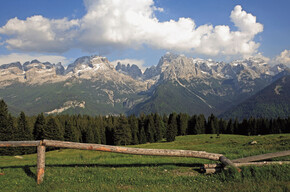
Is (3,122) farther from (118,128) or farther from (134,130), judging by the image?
(134,130)

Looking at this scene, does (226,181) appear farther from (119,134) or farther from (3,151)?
(119,134)

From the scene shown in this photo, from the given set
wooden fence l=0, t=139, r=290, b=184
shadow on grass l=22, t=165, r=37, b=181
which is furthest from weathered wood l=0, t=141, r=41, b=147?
shadow on grass l=22, t=165, r=37, b=181

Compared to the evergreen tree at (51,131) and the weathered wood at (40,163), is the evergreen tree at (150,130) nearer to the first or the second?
the evergreen tree at (51,131)

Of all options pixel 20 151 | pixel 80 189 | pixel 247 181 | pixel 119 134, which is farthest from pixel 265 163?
pixel 119 134

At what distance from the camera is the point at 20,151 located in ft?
235

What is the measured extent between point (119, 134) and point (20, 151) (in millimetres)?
40907

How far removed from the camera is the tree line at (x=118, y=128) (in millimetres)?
75188

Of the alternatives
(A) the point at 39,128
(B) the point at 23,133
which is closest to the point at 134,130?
(A) the point at 39,128

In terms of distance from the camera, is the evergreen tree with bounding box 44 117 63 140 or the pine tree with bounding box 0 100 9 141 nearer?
the pine tree with bounding box 0 100 9 141

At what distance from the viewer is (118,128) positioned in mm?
96750

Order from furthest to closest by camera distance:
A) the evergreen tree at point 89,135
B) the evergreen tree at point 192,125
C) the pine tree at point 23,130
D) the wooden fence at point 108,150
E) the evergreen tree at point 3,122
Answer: the evergreen tree at point 192,125 < the evergreen tree at point 89,135 < the pine tree at point 23,130 < the evergreen tree at point 3,122 < the wooden fence at point 108,150

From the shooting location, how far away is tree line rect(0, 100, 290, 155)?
2960 inches

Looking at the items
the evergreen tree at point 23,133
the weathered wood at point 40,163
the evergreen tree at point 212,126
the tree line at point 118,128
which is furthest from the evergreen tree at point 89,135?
the weathered wood at point 40,163

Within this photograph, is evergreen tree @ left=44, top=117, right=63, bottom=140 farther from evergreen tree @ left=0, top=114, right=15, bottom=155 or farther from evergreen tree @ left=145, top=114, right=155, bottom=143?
evergreen tree @ left=145, top=114, right=155, bottom=143
